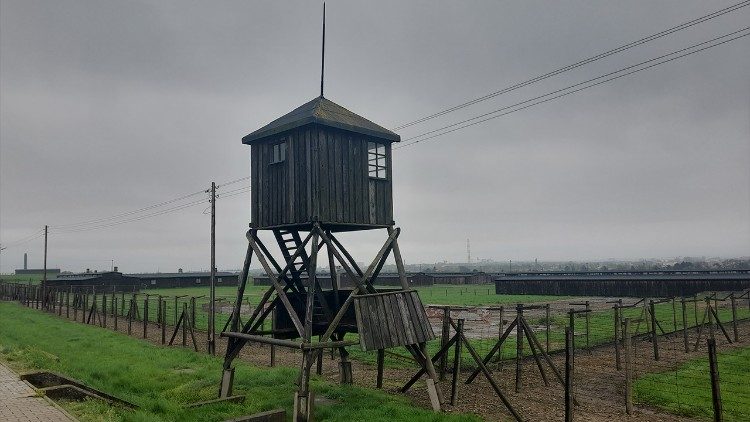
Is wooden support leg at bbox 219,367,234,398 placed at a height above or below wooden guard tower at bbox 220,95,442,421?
below

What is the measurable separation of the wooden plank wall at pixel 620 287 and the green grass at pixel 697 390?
1452 inches

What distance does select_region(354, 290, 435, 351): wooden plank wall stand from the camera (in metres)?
13.3

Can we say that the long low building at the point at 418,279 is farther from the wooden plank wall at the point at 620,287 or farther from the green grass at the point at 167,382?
the green grass at the point at 167,382

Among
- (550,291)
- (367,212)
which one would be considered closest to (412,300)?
(367,212)

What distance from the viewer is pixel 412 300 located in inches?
583

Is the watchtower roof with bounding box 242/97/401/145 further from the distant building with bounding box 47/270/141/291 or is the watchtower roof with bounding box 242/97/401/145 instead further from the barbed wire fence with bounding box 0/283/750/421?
the distant building with bounding box 47/270/141/291

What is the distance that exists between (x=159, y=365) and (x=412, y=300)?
1096 cm

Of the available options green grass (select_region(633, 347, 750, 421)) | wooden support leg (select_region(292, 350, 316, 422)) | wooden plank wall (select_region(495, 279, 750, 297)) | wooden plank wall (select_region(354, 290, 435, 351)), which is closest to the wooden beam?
wooden support leg (select_region(292, 350, 316, 422))

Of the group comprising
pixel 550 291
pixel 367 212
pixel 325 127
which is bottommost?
pixel 550 291

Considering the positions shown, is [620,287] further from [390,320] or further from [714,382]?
[390,320]

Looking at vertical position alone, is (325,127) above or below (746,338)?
above

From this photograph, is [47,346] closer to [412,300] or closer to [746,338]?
[412,300]

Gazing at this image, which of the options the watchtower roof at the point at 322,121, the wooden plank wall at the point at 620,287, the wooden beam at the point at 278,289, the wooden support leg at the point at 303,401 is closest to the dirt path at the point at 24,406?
the wooden support leg at the point at 303,401

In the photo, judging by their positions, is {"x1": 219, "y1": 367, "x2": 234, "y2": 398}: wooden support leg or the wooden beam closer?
the wooden beam
